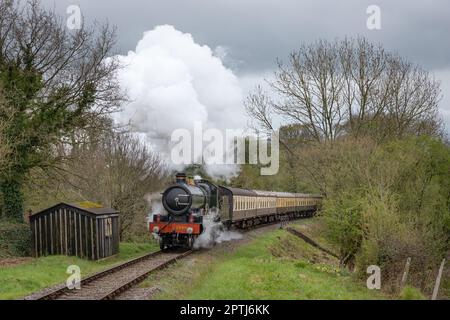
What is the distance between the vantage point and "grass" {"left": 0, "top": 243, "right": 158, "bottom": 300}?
1403cm

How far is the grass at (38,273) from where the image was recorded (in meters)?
14.0

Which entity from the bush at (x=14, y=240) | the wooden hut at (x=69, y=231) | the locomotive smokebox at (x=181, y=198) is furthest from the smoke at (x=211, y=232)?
the bush at (x=14, y=240)

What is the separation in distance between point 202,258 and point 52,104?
11.2 meters

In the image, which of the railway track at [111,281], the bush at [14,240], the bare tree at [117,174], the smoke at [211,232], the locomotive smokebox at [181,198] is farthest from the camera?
the bare tree at [117,174]

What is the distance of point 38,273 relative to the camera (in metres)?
16.4

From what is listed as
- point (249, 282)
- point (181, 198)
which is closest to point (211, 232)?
point (181, 198)

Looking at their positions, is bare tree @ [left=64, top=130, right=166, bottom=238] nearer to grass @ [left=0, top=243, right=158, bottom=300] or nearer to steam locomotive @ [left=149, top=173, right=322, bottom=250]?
steam locomotive @ [left=149, top=173, right=322, bottom=250]

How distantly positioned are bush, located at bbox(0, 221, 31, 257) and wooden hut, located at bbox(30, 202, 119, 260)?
1.35 meters

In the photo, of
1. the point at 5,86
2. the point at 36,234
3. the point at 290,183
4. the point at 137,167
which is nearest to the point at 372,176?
the point at 137,167

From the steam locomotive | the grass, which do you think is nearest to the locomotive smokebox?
the steam locomotive

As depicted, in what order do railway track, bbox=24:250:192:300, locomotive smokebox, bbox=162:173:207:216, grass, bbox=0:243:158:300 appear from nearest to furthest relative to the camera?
railway track, bbox=24:250:192:300 → grass, bbox=0:243:158:300 → locomotive smokebox, bbox=162:173:207:216

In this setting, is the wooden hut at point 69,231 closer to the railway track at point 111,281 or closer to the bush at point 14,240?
the bush at point 14,240

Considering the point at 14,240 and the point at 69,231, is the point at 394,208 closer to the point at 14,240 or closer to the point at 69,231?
the point at 69,231

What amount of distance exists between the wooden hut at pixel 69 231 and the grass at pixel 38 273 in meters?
0.62
